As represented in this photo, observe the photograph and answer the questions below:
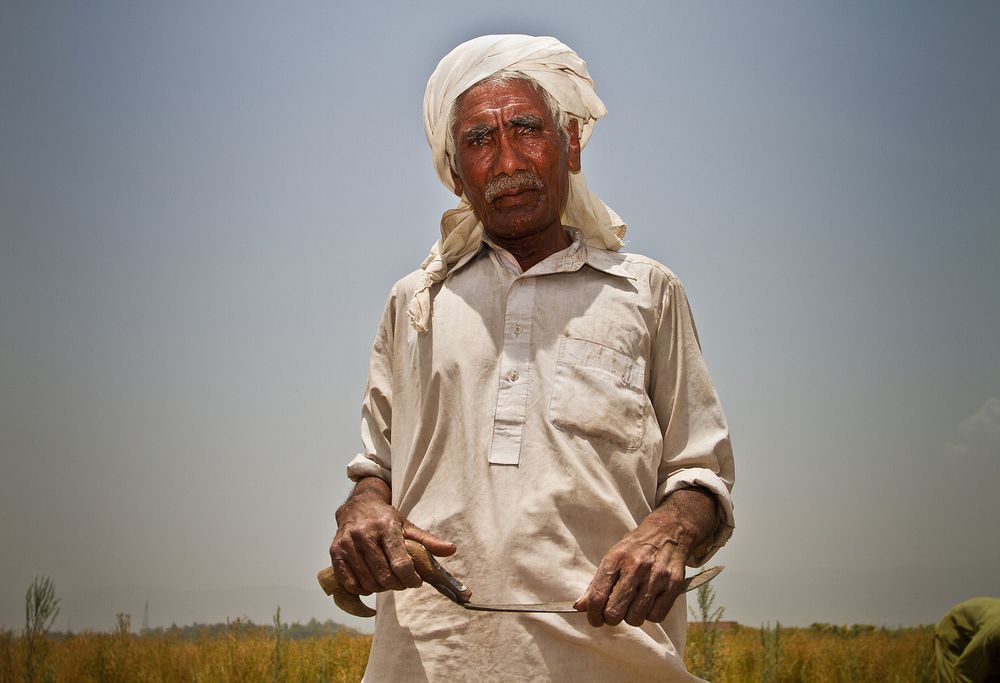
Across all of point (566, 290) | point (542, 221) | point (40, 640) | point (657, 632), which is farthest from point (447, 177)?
point (40, 640)

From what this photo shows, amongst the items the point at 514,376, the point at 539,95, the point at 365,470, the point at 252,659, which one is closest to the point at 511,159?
the point at 539,95

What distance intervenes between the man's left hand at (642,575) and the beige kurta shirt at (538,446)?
79mm

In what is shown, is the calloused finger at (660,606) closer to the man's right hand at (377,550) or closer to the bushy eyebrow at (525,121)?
the man's right hand at (377,550)

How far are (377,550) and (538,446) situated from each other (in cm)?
33

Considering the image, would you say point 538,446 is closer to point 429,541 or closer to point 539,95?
point 429,541

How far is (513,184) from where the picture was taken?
5.75ft

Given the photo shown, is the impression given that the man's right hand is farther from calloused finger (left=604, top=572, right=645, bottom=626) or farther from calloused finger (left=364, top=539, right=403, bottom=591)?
calloused finger (left=604, top=572, right=645, bottom=626)

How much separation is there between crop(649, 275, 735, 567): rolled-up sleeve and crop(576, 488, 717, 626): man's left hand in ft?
0.37

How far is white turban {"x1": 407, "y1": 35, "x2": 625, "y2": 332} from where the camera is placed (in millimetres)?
1816

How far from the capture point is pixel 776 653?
4391 mm

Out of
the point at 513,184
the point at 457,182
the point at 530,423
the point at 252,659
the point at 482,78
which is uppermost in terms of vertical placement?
the point at 482,78

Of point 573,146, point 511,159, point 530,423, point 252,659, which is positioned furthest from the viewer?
point 252,659

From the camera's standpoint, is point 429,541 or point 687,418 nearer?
point 429,541

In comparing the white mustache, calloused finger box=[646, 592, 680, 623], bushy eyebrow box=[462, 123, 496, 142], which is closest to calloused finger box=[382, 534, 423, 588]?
calloused finger box=[646, 592, 680, 623]
